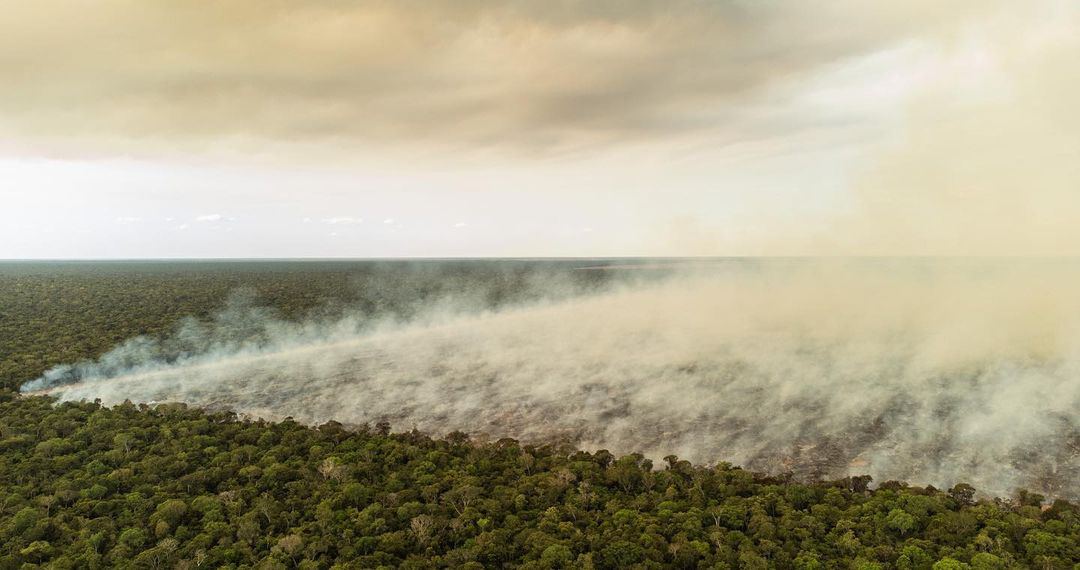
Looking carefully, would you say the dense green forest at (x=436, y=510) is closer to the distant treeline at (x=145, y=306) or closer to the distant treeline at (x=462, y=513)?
the distant treeline at (x=462, y=513)

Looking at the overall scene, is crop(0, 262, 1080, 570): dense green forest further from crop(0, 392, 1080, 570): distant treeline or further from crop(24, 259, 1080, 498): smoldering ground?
crop(24, 259, 1080, 498): smoldering ground

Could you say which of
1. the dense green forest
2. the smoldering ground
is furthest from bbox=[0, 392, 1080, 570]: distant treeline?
the smoldering ground

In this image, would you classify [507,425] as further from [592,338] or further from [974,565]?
[592,338]

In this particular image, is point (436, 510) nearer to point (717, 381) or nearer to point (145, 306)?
point (717, 381)

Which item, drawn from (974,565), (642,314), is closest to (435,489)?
(974,565)

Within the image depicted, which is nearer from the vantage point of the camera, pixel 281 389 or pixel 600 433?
pixel 600 433

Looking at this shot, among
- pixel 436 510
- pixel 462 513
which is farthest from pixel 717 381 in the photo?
pixel 436 510
